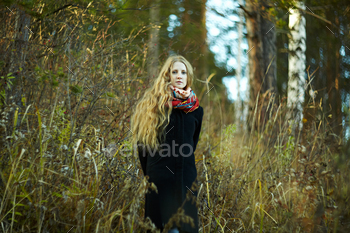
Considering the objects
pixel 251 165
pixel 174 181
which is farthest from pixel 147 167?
pixel 251 165

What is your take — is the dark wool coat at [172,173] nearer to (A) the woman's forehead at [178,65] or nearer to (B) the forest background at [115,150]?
(B) the forest background at [115,150]

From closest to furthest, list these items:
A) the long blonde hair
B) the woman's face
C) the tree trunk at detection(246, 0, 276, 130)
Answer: the long blonde hair, the woman's face, the tree trunk at detection(246, 0, 276, 130)

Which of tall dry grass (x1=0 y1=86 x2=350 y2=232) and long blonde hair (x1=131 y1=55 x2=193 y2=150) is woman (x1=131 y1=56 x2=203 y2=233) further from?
tall dry grass (x1=0 y1=86 x2=350 y2=232)

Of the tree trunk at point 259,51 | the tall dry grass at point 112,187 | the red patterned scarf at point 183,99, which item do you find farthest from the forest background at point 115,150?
the red patterned scarf at point 183,99

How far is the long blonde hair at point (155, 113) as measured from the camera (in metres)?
2.07

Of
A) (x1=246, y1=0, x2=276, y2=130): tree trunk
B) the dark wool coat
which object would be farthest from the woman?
(x1=246, y1=0, x2=276, y2=130): tree trunk

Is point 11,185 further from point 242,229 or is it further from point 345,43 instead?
point 345,43

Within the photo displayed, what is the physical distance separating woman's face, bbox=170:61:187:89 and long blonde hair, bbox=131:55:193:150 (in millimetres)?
31

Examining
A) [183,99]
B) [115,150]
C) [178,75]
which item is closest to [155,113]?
[183,99]

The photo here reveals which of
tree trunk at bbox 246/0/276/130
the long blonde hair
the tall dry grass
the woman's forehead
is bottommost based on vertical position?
the tall dry grass

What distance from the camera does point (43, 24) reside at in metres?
3.31

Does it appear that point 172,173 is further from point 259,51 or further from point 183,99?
point 259,51

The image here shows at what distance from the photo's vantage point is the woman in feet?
6.26

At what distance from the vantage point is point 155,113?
2121 millimetres
